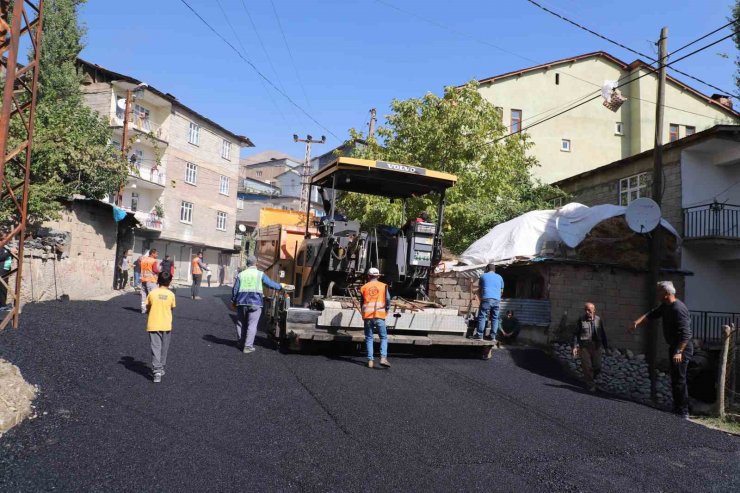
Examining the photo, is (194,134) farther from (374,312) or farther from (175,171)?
(374,312)

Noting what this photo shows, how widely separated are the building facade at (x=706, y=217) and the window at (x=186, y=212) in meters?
28.8

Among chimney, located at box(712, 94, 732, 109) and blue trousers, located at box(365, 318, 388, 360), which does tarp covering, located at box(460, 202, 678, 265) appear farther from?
chimney, located at box(712, 94, 732, 109)

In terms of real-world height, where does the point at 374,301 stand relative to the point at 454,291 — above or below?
below

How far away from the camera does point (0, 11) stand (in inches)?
331

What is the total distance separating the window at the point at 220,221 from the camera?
4080 centimetres

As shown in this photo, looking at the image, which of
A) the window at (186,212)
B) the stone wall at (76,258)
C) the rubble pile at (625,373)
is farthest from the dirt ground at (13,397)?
the window at (186,212)

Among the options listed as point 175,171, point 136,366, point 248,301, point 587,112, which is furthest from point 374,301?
point 175,171

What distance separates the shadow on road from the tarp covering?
31.8 feet

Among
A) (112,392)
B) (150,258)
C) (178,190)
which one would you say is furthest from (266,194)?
(112,392)

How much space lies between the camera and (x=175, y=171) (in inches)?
1426

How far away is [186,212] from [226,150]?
634 centimetres

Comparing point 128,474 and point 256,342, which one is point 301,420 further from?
point 256,342

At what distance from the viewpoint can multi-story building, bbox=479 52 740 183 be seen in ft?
94.9

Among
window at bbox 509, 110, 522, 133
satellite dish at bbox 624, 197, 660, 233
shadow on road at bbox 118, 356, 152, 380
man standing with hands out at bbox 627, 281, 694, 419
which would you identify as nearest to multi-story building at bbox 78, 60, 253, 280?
window at bbox 509, 110, 522, 133
